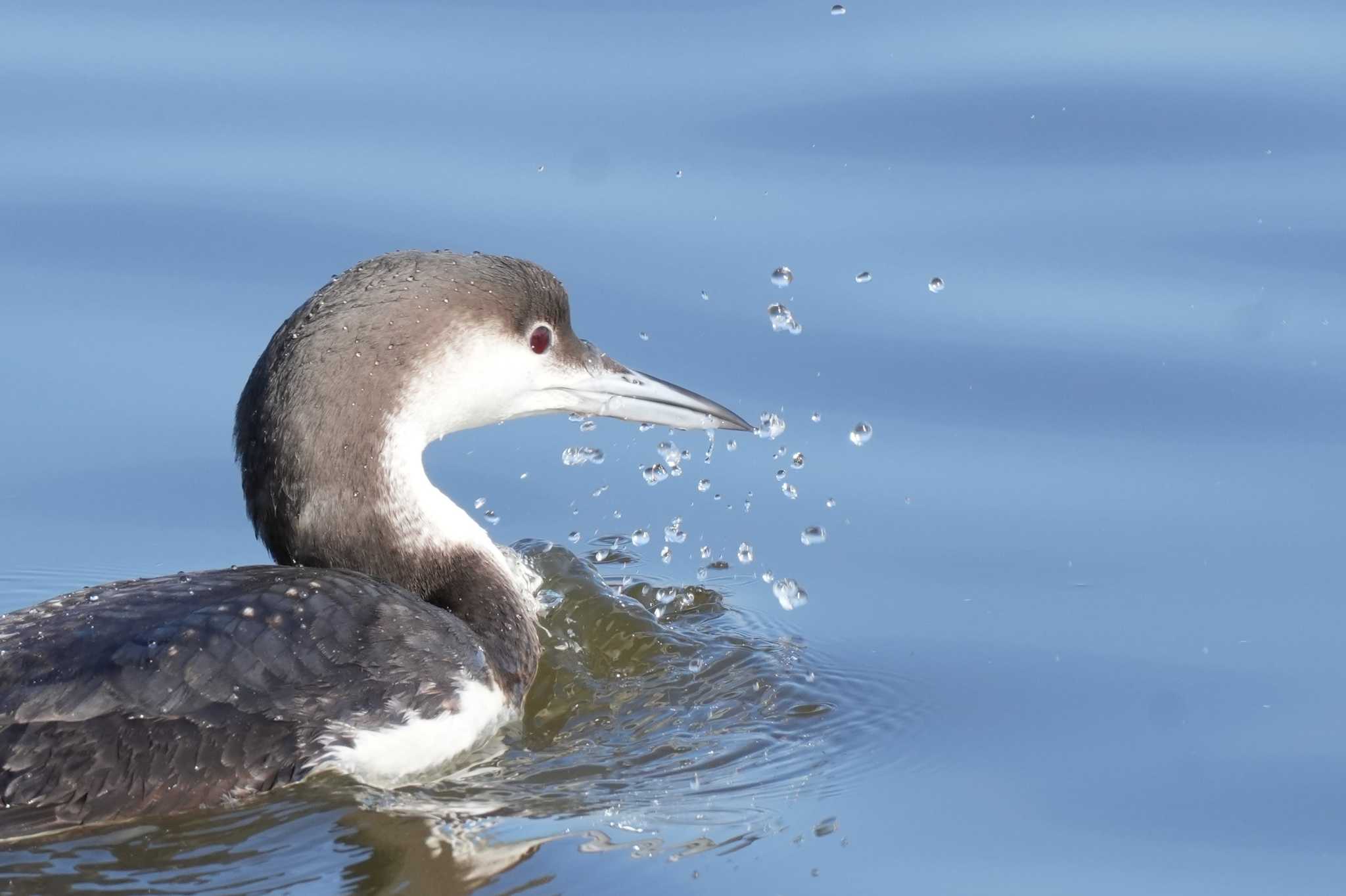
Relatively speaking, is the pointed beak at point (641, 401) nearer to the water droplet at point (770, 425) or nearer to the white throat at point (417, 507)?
the water droplet at point (770, 425)

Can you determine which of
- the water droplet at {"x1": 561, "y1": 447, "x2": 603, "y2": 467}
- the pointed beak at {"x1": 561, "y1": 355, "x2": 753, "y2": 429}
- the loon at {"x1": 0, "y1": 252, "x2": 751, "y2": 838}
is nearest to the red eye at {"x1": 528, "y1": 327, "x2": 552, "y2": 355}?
the loon at {"x1": 0, "y1": 252, "x2": 751, "y2": 838}

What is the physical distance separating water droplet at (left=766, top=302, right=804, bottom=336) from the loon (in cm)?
87

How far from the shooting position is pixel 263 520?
20.1 ft

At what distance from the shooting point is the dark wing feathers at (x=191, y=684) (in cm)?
516

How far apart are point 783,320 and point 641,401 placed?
1.02 meters

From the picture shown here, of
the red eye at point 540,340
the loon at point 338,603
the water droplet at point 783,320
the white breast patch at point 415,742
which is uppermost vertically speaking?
the water droplet at point 783,320

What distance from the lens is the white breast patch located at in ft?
18.1

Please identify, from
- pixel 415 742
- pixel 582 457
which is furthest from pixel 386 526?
pixel 582 457

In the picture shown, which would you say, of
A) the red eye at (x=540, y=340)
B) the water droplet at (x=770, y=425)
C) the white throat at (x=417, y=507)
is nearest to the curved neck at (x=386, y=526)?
the white throat at (x=417, y=507)

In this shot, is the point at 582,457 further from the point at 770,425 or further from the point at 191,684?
the point at 191,684

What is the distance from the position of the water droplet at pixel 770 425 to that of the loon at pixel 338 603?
0.49 metres

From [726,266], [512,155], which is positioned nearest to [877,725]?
[726,266]

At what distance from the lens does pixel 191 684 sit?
5.34 meters

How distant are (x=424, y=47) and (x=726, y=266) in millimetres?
2127
